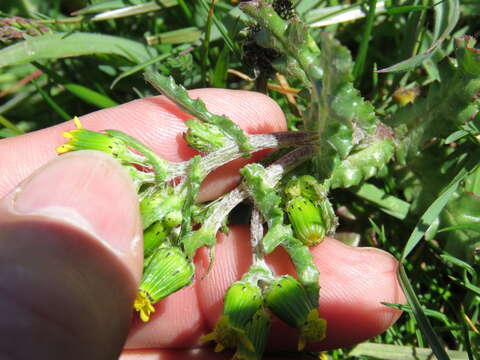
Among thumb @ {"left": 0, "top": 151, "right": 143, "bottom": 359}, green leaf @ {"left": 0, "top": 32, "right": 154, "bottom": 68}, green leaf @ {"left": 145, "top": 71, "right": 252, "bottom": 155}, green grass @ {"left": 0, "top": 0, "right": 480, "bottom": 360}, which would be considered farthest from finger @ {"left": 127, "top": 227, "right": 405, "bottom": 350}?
green leaf @ {"left": 0, "top": 32, "right": 154, "bottom": 68}

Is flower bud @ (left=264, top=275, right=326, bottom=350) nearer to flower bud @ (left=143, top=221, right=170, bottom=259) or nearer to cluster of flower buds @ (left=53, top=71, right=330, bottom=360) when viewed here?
cluster of flower buds @ (left=53, top=71, right=330, bottom=360)

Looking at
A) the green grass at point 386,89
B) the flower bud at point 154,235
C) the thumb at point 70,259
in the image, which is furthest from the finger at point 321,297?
the thumb at point 70,259

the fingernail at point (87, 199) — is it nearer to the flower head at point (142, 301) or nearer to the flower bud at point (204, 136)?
the flower head at point (142, 301)

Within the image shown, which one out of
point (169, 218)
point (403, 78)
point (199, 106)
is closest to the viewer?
point (169, 218)

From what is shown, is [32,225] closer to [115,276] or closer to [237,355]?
[115,276]

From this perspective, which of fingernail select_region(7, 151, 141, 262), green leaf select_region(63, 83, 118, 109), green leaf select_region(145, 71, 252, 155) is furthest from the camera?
green leaf select_region(63, 83, 118, 109)

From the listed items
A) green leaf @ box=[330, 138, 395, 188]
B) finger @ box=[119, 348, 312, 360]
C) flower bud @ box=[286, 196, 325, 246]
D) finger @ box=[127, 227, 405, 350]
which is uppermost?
green leaf @ box=[330, 138, 395, 188]

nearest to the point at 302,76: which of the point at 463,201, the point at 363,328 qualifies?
the point at 463,201
